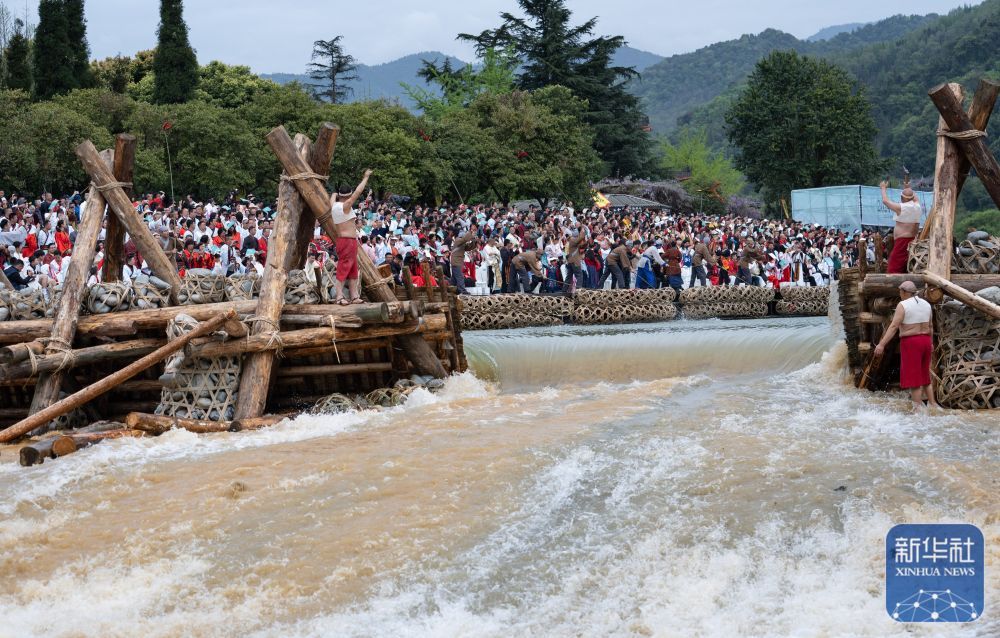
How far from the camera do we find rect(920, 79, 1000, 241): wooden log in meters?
13.3

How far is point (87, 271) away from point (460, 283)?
34.2ft

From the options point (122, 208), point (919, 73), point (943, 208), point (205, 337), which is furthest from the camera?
point (919, 73)

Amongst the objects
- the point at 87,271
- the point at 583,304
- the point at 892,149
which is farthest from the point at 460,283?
the point at 892,149

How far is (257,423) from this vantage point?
40.4 ft

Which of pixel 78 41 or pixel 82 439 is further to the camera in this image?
pixel 78 41

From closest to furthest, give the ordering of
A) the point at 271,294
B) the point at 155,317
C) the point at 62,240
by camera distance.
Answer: the point at 155,317 < the point at 271,294 < the point at 62,240

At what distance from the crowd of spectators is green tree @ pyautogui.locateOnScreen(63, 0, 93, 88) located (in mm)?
13206

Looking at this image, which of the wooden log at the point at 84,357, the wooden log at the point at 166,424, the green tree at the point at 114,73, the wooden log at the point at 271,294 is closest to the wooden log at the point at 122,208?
the wooden log at the point at 84,357

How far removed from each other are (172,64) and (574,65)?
27269 mm

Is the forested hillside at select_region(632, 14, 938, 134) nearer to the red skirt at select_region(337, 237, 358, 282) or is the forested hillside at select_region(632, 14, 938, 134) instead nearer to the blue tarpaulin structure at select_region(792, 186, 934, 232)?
the blue tarpaulin structure at select_region(792, 186, 934, 232)

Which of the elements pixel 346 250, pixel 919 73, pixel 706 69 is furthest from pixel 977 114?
pixel 706 69

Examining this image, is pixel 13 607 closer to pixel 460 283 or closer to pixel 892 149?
pixel 460 283

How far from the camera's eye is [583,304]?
22844 millimetres

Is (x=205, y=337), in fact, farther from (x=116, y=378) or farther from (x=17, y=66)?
(x=17, y=66)
